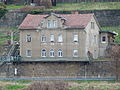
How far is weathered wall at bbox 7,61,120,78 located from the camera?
4018 inches

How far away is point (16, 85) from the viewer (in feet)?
311

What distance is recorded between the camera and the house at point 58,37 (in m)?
105

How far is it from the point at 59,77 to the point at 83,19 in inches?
358

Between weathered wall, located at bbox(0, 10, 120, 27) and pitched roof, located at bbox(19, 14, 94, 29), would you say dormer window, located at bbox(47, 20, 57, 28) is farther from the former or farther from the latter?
weathered wall, located at bbox(0, 10, 120, 27)

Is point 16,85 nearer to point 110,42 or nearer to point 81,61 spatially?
point 81,61

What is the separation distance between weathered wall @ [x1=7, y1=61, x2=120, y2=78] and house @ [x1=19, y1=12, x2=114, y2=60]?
131cm

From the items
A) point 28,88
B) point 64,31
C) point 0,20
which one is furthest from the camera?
point 0,20

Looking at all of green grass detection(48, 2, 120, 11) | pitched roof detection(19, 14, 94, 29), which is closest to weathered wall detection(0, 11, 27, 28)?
green grass detection(48, 2, 120, 11)

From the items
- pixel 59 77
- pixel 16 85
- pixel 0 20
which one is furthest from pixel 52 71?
pixel 0 20

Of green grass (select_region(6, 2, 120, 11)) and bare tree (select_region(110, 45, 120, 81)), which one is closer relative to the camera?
bare tree (select_region(110, 45, 120, 81))

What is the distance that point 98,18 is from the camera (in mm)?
119750

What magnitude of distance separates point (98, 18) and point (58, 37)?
15.1m

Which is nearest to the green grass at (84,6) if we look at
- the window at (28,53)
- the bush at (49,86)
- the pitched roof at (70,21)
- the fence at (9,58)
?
the pitched roof at (70,21)

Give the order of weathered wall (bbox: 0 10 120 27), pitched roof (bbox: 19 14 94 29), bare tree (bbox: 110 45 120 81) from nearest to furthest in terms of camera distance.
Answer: bare tree (bbox: 110 45 120 81) → pitched roof (bbox: 19 14 94 29) → weathered wall (bbox: 0 10 120 27)
